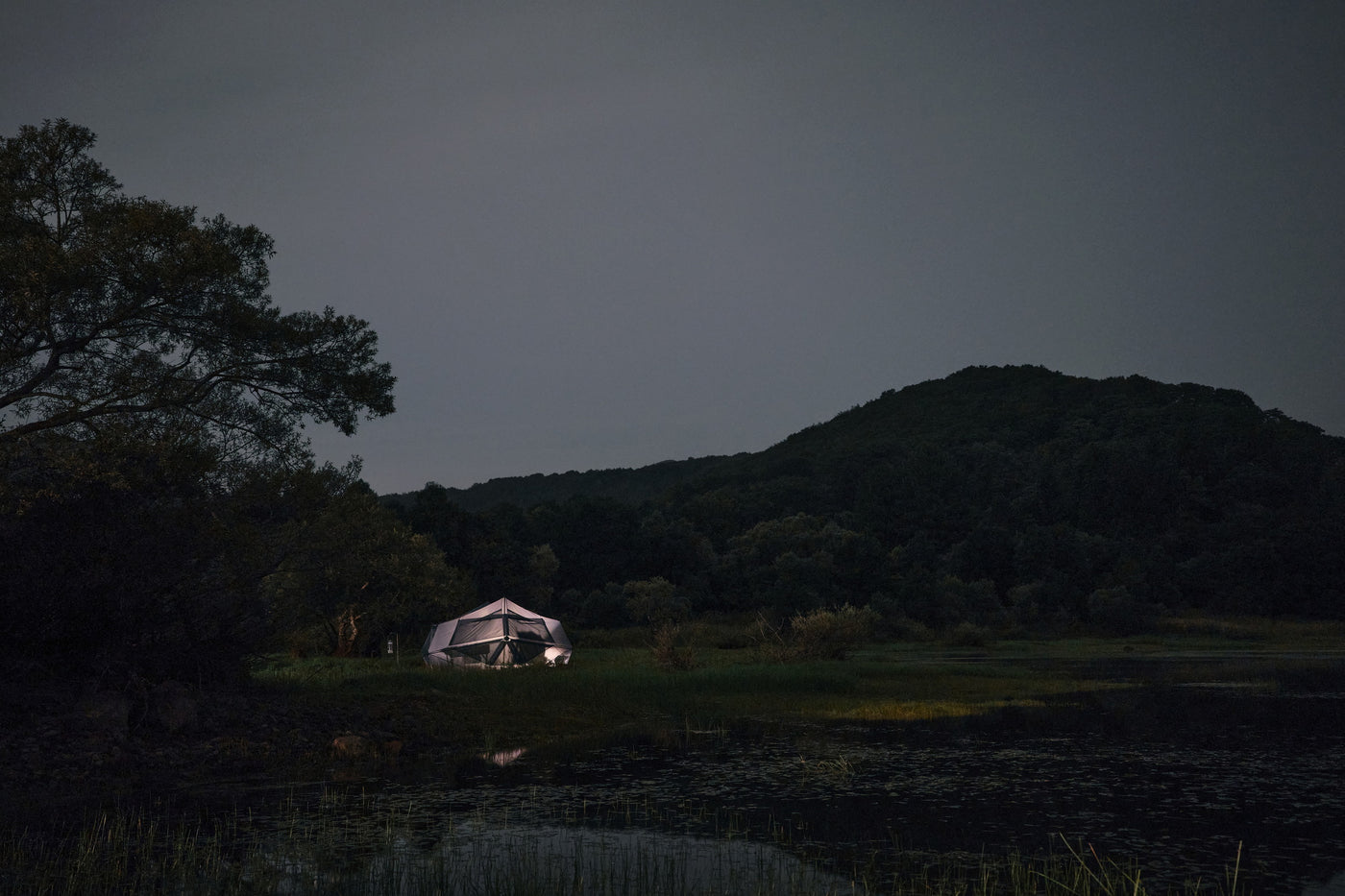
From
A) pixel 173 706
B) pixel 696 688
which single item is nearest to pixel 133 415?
pixel 173 706

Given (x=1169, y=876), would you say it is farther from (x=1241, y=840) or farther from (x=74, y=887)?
(x=74, y=887)

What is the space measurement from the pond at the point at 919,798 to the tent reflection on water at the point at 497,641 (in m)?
18.8

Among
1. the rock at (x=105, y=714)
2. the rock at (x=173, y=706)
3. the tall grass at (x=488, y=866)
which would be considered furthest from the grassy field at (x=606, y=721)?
the rock at (x=105, y=714)

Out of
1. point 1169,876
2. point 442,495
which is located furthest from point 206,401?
point 442,495

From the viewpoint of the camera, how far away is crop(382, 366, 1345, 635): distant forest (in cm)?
7944

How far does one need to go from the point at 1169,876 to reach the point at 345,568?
928 inches

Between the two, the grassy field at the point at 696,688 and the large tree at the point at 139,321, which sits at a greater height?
the large tree at the point at 139,321

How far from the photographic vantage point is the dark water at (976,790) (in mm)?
12539

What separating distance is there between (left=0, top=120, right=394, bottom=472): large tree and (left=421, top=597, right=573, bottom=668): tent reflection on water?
63.8ft

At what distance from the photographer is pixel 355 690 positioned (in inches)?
1029

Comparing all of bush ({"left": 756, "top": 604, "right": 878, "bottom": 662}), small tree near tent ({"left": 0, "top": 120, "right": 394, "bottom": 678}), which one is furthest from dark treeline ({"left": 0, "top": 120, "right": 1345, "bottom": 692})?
bush ({"left": 756, "top": 604, "right": 878, "bottom": 662})

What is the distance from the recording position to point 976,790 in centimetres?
1631

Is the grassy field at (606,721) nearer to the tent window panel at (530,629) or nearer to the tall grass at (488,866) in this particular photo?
the tall grass at (488,866)

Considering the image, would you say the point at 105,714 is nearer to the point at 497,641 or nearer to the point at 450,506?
the point at 497,641
